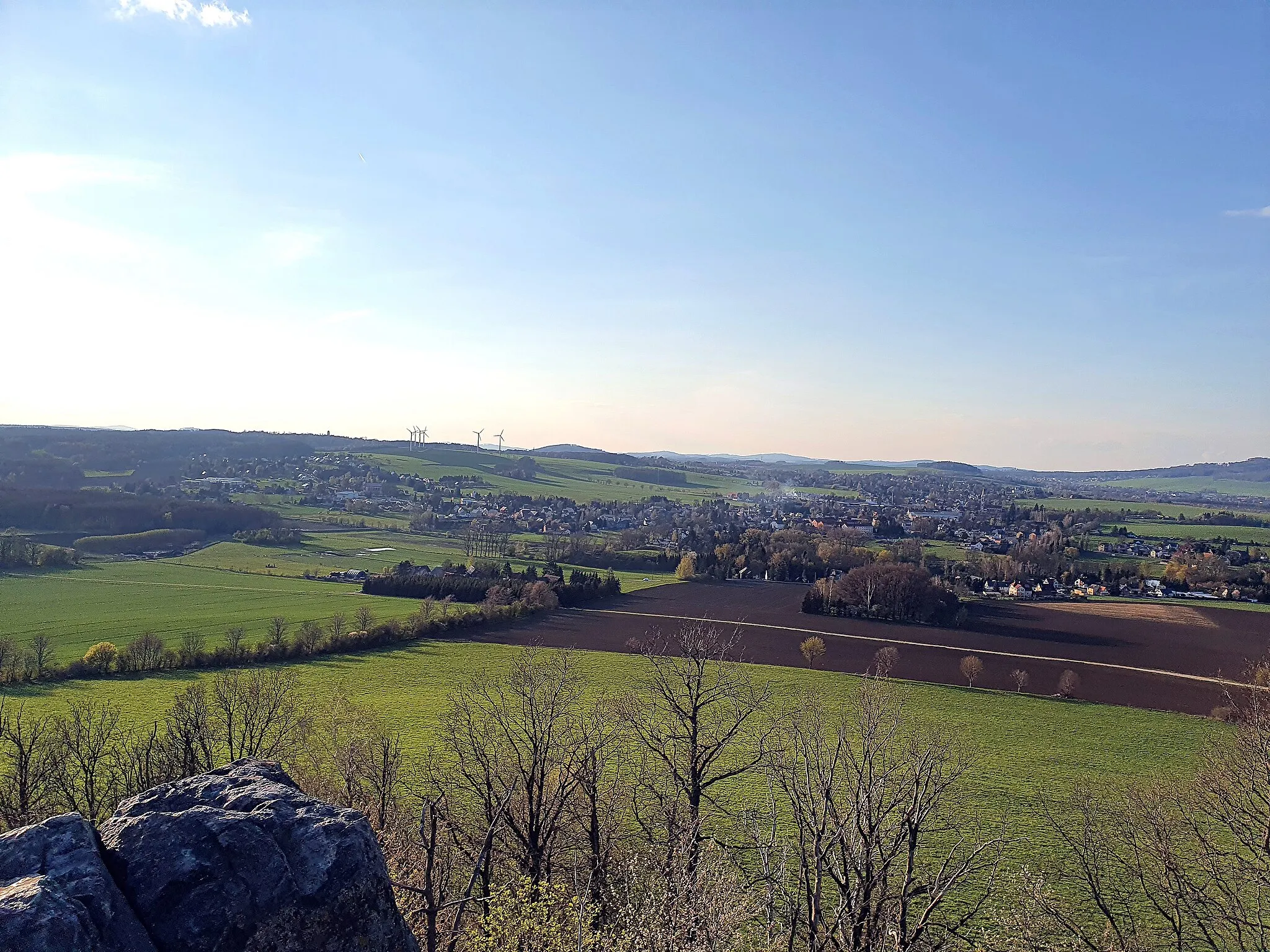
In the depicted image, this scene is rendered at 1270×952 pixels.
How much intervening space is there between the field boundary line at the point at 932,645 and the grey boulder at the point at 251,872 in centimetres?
4541

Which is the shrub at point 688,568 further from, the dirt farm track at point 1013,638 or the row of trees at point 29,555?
the row of trees at point 29,555

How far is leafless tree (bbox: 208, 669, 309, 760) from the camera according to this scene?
29453 mm

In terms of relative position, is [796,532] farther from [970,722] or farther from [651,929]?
[651,929]

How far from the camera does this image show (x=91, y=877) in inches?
277

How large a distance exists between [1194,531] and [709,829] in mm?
181285

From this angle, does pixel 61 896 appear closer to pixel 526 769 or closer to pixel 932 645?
pixel 526 769

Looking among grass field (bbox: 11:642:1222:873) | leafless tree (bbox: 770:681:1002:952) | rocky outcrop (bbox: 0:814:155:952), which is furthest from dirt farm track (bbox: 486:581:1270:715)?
rocky outcrop (bbox: 0:814:155:952)

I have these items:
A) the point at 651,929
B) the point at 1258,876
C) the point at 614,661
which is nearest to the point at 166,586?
the point at 614,661

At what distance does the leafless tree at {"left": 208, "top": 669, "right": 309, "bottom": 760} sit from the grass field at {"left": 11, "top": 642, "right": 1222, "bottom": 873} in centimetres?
603

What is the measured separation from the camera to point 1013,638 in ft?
230

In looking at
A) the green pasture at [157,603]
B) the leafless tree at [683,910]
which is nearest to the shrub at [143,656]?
the green pasture at [157,603]

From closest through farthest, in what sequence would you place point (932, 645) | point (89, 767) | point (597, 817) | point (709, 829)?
1. point (597, 817)
2. point (89, 767)
3. point (709, 829)
4. point (932, 645)

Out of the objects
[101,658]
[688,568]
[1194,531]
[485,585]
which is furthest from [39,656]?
[1194,531]

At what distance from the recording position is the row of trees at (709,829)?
14.8m
